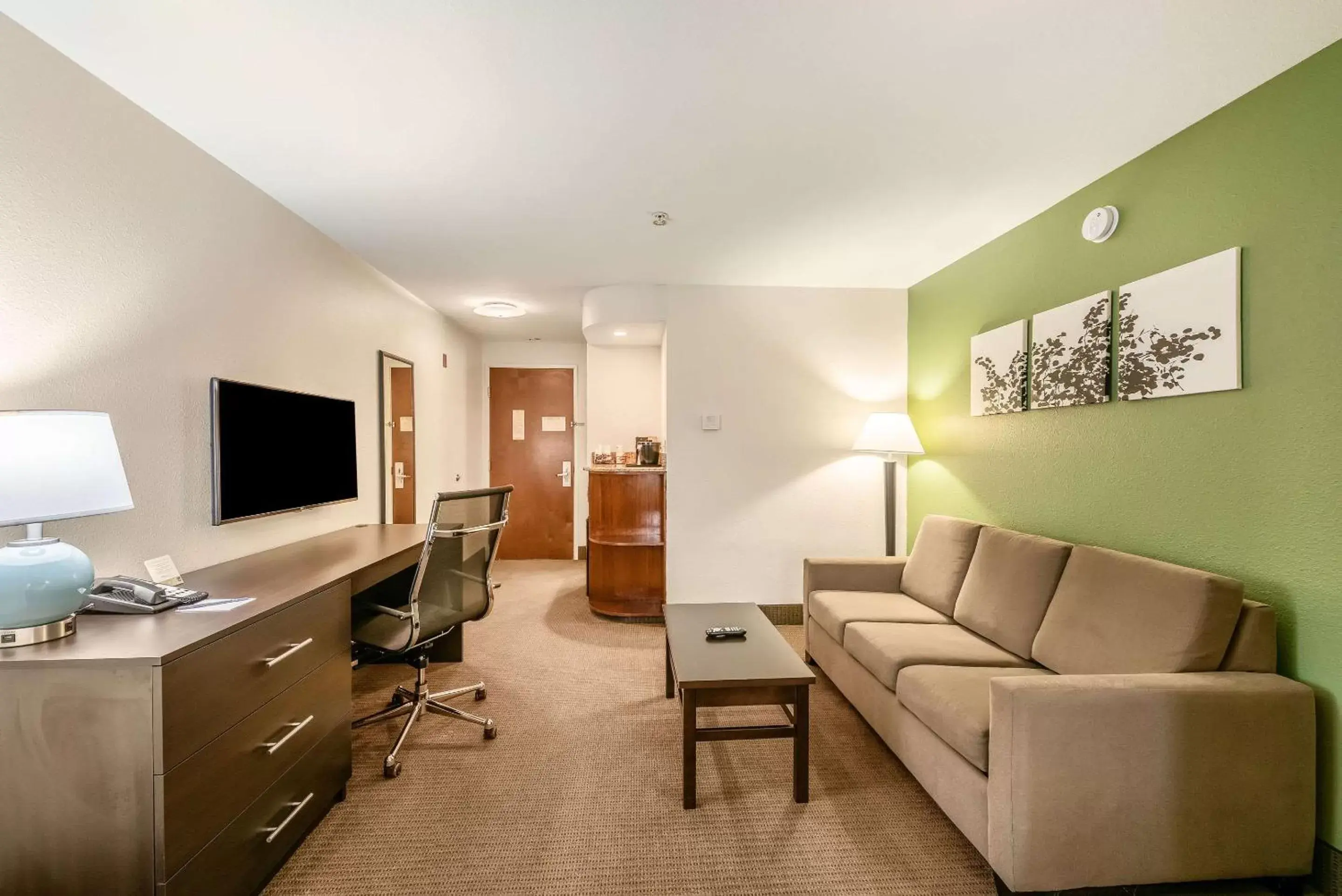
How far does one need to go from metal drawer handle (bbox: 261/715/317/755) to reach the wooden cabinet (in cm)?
247

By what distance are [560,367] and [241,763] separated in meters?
5.12

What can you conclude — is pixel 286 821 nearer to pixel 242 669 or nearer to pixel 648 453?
pixel 242 669

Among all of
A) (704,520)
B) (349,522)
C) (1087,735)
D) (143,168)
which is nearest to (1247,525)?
(1087,735)

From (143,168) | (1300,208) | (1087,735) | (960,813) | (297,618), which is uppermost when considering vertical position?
(143,168)

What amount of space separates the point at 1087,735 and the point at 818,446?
276 cm

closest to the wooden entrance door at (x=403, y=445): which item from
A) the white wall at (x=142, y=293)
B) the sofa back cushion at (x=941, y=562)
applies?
the white wall at (x=142, y=293)

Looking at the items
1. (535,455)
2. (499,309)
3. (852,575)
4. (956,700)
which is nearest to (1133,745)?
(956,700)

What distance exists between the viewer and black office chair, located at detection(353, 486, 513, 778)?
235 cm

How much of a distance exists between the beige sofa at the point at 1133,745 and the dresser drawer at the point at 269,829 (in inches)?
80.4

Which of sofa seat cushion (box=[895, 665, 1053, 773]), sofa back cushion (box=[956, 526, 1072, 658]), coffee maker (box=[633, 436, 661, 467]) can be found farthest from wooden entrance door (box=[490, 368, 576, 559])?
sofa seat cushion (box=[895, 665, 1053, 773])

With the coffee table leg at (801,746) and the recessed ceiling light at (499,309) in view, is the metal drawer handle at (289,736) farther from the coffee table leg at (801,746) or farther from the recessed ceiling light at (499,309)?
the recessed ceiling light at (499,309)

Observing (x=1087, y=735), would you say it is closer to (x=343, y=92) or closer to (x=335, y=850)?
(x=335, y=850)

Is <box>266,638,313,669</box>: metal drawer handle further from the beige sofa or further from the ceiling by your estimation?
the beige sofa

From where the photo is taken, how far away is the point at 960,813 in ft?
6.05
